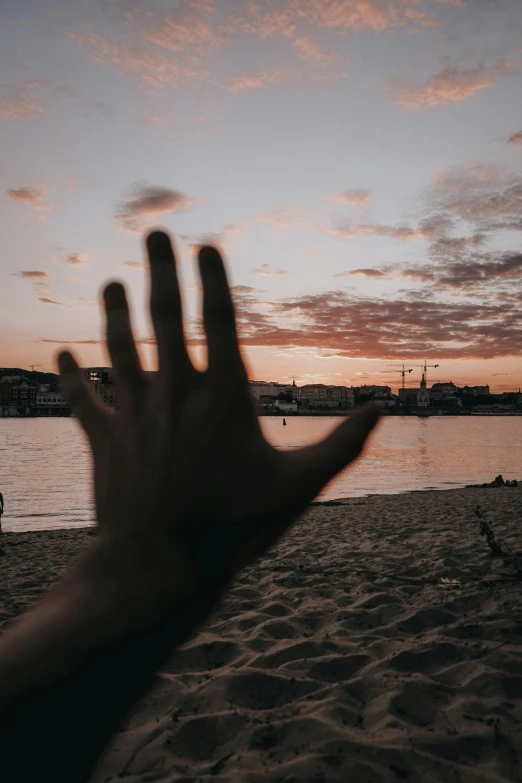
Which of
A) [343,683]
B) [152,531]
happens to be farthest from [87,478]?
[152,531]

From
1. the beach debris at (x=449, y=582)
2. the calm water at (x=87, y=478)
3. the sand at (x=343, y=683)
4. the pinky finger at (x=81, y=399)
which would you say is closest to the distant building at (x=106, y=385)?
the pinky finger at (x=81, y=399)

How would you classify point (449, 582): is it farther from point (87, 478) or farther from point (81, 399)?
point (87, 478)

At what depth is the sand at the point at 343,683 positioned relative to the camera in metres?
3.55

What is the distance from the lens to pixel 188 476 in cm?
123

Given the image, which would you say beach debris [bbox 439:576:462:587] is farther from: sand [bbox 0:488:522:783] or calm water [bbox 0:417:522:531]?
calm water [bbox 0:417:522:531]

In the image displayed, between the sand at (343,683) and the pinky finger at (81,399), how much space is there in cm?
308

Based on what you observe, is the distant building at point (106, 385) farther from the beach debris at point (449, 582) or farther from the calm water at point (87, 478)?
the calm water at point (87, 478)

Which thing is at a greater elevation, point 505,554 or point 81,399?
point 81,399

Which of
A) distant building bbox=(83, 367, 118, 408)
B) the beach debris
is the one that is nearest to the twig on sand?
the beach debris

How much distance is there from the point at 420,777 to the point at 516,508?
508 inches

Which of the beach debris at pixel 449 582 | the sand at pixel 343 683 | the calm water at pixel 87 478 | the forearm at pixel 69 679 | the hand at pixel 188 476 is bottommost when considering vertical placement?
the calm water at pixel 87 478

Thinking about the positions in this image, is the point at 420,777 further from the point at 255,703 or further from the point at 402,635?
the point at 402,635

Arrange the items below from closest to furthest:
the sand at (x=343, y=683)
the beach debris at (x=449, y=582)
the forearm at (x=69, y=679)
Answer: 1. the forearm at (x=69, y=679)
2. the sand at (x=343, y=683)
3. the beach debris at (x=449, y=582)

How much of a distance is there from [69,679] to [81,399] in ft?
2.30
